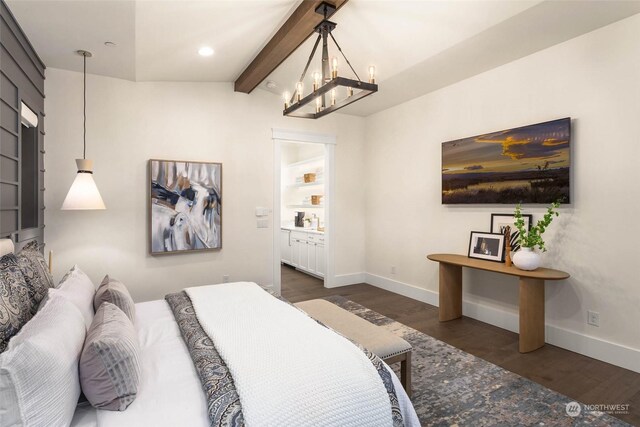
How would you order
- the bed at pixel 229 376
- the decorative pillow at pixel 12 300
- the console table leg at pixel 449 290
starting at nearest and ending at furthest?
the bed at pixel 229 376
the decorative pillow at pixel 12 300
the console table leg at pixel 449 290

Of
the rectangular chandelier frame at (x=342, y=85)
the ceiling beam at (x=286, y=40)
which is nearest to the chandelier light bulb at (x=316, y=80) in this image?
the rectangular chandelier frame at (x=342, y=85)

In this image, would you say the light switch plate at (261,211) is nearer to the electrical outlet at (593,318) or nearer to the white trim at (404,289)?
the white trim at (404,289)

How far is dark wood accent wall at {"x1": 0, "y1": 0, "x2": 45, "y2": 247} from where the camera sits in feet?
7.38

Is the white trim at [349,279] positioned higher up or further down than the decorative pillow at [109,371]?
further down

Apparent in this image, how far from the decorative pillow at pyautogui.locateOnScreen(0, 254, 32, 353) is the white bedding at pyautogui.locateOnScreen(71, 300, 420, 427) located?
416mm

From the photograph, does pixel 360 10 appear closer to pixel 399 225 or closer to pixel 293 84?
pixel 293 84

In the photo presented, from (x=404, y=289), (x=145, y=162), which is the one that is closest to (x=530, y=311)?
(x=404, y=289)

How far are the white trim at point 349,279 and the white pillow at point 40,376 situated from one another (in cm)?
422

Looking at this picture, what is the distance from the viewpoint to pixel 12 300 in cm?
142

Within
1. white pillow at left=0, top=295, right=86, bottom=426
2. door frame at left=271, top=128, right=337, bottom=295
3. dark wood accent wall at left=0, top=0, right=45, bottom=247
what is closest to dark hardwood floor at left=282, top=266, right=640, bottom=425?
door frame at left=271, top=128, right=337, bottom=295

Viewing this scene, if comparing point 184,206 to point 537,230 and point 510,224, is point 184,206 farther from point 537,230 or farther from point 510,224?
point 537,230

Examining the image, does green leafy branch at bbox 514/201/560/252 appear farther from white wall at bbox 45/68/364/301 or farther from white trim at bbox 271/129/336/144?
white wall at bbox 45/68/364/301

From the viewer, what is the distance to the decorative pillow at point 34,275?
Result: 5.46 feet

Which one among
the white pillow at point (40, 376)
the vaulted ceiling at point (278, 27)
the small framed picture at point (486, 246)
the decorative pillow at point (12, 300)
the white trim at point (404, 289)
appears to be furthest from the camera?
the white trim at point (404, 289)
